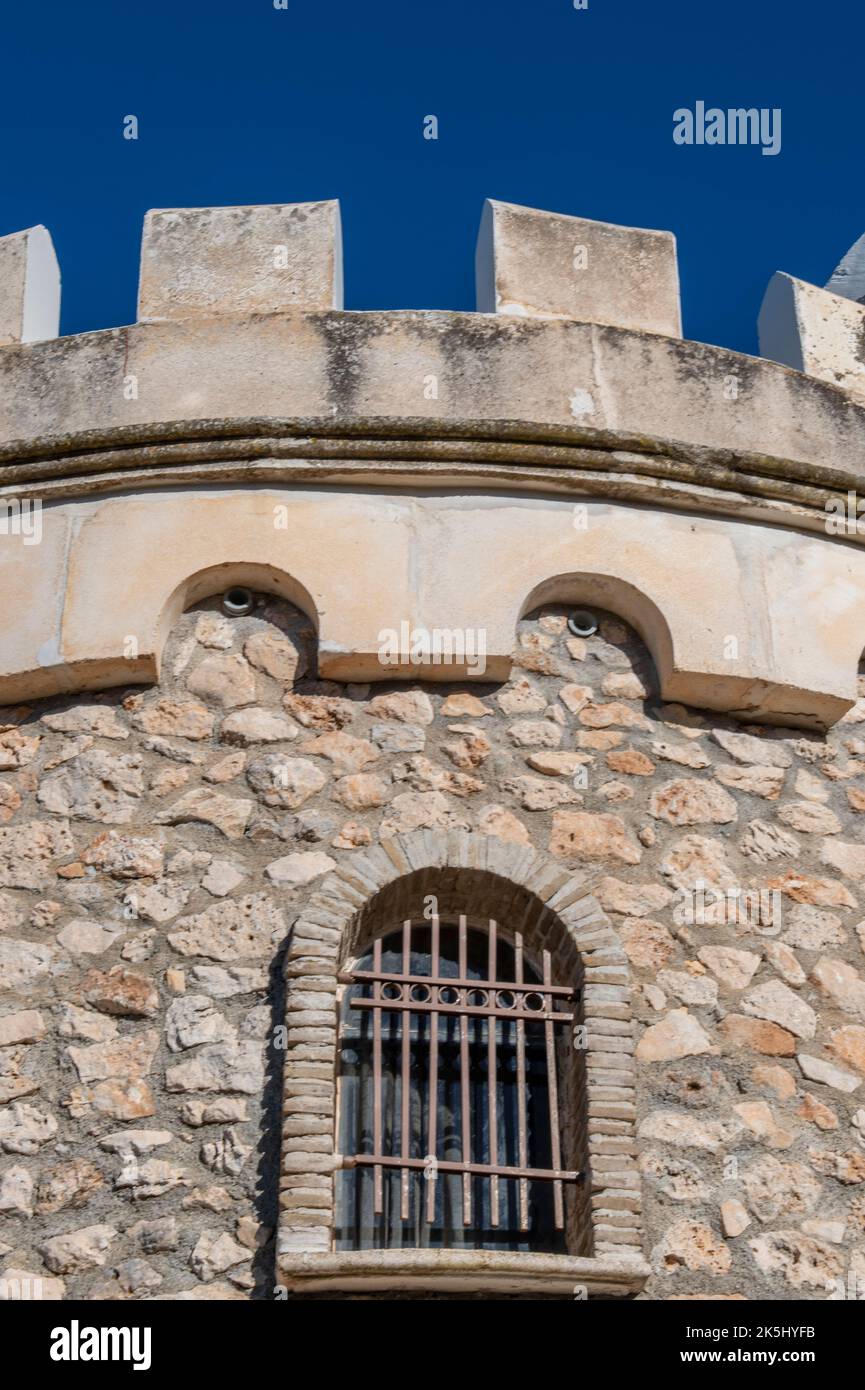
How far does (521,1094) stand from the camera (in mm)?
5359

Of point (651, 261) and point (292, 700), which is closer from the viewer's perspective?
point (292, 700)

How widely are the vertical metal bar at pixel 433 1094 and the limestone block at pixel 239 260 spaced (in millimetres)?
2234

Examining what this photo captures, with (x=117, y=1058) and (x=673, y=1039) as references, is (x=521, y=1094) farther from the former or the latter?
(x=117, y=1058)

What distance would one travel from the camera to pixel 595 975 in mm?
5379

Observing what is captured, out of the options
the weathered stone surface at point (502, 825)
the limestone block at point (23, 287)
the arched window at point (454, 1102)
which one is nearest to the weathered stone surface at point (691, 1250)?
the arched window at point (454, 1102)

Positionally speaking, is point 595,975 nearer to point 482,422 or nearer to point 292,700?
point 292,700

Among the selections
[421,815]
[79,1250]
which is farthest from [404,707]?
[79,1250]

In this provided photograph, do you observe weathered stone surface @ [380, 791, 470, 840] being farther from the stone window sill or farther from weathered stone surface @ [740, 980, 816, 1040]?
the stone window sill

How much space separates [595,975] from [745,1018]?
46cm

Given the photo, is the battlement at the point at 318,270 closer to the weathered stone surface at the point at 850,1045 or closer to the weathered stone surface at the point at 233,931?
the weathered stone surface at the point at 233,931

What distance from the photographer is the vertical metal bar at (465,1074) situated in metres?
5.09

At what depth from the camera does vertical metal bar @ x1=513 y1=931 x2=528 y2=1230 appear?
203 inches
